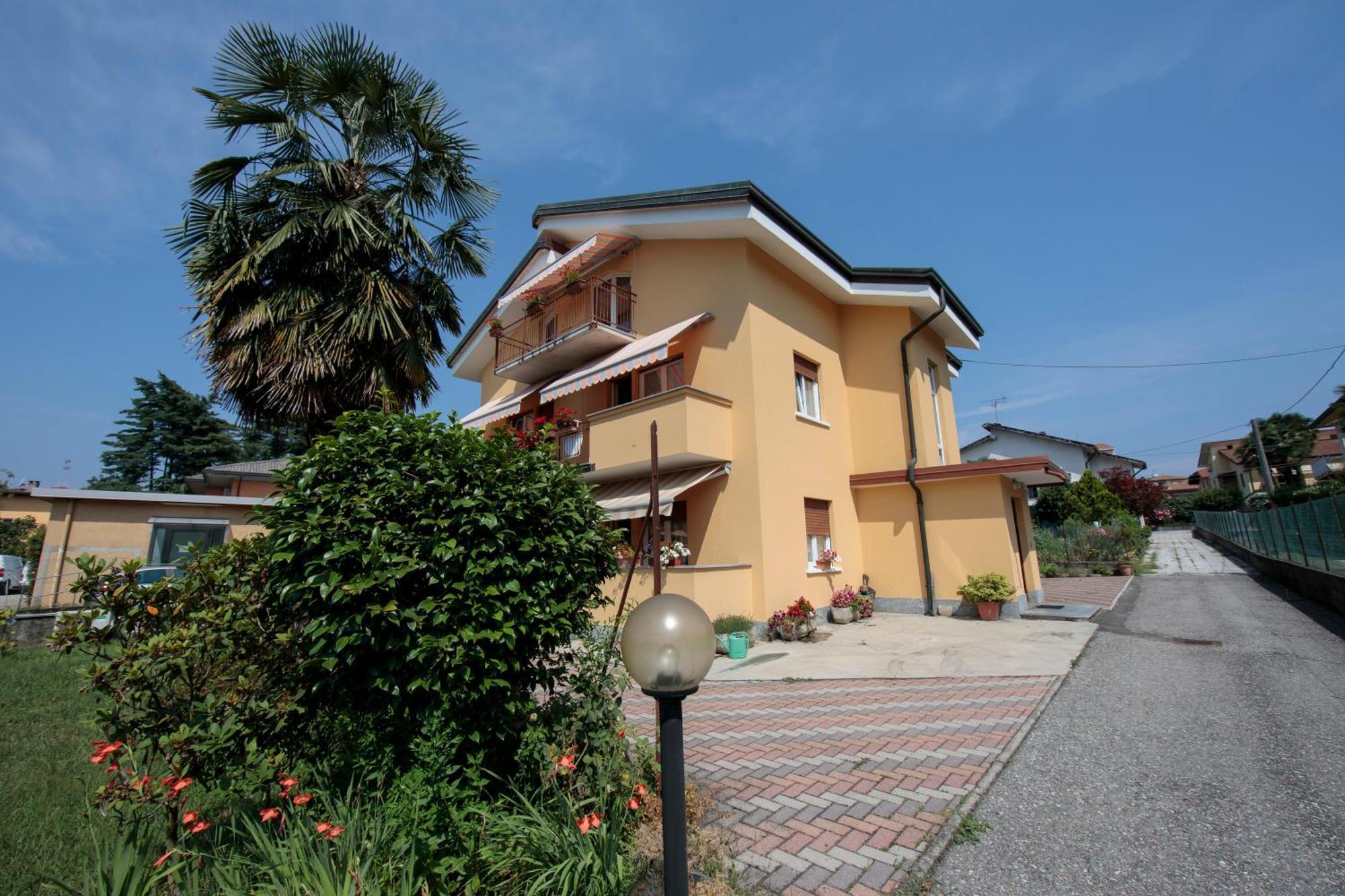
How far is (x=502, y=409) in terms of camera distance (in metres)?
19.3

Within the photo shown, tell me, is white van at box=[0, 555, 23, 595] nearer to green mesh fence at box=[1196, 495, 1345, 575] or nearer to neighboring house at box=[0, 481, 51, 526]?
neighboring house at box=[0, 481, 51, 526]

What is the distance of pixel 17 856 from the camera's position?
351 cm

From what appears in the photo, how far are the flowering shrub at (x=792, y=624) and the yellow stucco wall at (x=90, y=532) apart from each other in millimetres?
14373

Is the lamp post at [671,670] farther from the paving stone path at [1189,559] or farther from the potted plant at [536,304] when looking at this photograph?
the paving stone path at [1189,559]

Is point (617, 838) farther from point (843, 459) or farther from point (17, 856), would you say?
point (843, 459)

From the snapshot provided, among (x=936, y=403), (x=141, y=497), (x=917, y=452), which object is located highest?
(x=936, y=403)

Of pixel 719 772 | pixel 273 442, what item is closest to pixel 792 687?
pixel 719 772

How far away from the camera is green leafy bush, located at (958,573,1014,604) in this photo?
530 inches

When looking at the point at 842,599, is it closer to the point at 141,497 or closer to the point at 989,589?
the point at 989,589

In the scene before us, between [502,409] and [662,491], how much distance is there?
8.32 m

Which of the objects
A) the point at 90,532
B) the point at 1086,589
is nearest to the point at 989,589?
the point at 1086,589

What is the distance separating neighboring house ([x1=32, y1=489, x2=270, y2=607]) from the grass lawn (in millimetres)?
8607

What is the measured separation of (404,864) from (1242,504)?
68156 millimetres

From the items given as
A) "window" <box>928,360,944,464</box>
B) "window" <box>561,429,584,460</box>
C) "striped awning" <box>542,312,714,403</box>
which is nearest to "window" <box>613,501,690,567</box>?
"window" <box>561,429,584,460</box>
